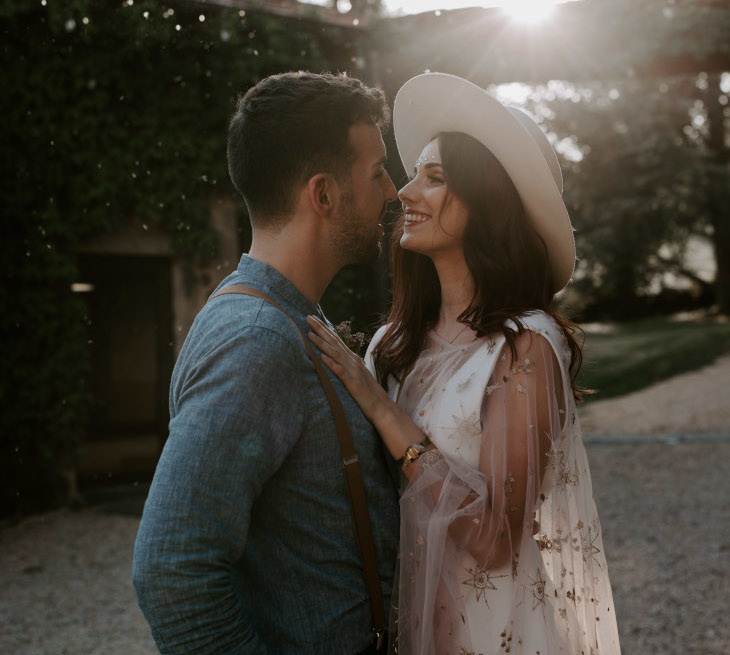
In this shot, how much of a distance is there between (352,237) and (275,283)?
0.21 m

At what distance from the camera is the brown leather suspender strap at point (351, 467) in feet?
4.65

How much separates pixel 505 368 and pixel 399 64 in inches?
140

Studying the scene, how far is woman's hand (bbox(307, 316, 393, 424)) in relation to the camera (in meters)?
1.49

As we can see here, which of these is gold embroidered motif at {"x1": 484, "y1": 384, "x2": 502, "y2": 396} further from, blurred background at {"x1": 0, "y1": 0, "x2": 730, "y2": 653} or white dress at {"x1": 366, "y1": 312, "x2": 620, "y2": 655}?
blurred background at {"x1": 0, "y1": 0, "x2": 730, "y2": 653}

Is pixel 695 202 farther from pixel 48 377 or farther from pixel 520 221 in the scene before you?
pixel 520 221

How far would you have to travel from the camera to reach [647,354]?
14625 mm

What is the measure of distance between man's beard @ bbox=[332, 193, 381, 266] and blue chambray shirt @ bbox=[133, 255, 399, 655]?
0.49 feet

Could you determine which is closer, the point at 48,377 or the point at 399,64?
the point at 399,64

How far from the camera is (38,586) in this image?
15.8 ft

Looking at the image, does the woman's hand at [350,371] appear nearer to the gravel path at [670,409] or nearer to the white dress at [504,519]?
the white dress at [504,519]

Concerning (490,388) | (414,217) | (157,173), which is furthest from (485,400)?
(157,173)

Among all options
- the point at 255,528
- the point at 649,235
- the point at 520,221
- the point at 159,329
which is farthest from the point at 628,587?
the point at 649,235

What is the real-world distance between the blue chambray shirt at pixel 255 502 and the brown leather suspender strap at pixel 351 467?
0.6 inches

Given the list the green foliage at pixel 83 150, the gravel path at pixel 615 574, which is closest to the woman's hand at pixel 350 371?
the gravel path at pixel 615 574
